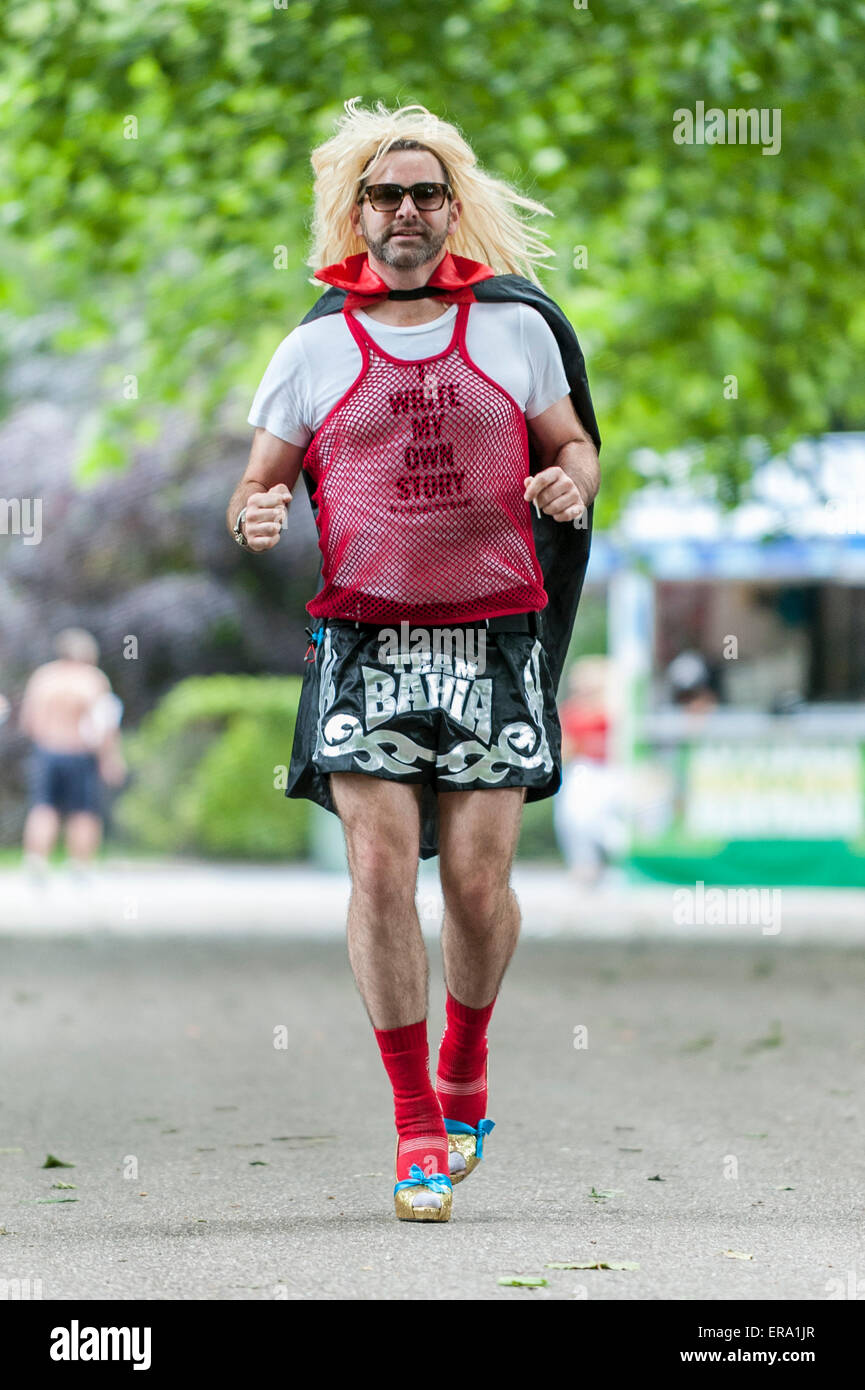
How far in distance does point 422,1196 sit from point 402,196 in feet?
6.89

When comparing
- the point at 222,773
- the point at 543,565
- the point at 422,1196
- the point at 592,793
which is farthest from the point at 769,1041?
the point at 222,773

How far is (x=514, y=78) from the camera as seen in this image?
1195 centimetres

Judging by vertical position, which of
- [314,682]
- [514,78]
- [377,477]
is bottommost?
[314,682]

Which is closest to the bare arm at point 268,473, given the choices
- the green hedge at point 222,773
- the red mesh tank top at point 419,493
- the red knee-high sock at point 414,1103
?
the red mesh tank top at point 419,493

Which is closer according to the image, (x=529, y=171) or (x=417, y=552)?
(x=417, y=552)

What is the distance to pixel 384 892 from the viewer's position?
4.89m

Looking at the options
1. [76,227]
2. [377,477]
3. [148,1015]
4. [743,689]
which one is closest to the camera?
[377,477]

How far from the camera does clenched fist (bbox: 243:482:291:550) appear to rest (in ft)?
16.0

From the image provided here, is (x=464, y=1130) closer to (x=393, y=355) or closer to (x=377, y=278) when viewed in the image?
(x=393, y=355)

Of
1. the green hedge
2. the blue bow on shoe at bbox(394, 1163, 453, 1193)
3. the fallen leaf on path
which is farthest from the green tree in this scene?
the green hedge

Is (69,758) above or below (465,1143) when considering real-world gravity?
above
